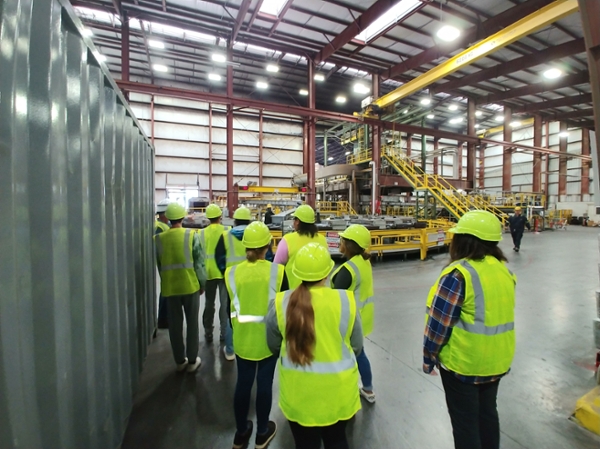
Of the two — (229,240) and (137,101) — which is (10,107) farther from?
(137,101)

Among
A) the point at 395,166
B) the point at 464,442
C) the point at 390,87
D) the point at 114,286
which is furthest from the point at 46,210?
the point at 390,87

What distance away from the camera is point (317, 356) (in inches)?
55.1

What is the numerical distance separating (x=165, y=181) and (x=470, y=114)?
22.8 meters

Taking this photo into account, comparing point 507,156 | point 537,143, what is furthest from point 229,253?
point 537,143

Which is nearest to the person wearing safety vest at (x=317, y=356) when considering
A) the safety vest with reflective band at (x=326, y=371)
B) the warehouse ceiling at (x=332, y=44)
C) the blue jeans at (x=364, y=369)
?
the safety vest with reflective band at (x=326, y=371)

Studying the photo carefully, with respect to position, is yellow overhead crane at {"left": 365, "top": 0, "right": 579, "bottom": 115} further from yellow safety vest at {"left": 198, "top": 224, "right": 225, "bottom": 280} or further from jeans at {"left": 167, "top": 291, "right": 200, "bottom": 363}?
jeans at {"left": 167, "top": 291, "right": 200, "bottom": 363}

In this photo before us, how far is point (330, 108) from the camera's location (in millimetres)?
24172

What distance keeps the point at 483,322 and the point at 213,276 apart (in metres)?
2.83

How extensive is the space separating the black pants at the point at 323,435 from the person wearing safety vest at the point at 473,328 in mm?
701

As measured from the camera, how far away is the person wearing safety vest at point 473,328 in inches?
63.0

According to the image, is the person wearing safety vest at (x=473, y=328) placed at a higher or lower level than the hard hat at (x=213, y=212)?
lower

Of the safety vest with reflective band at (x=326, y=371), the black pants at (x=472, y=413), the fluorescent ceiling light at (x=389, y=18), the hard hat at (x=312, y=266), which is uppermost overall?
the fluorescent ceiling light at (x=389, y=18)

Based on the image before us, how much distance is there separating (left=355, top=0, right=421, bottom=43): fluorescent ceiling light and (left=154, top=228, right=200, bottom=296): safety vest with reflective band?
13166 millimetres

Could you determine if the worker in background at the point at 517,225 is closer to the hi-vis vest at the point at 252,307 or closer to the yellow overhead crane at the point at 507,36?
the yellow overhead crane at the point at 507,36
